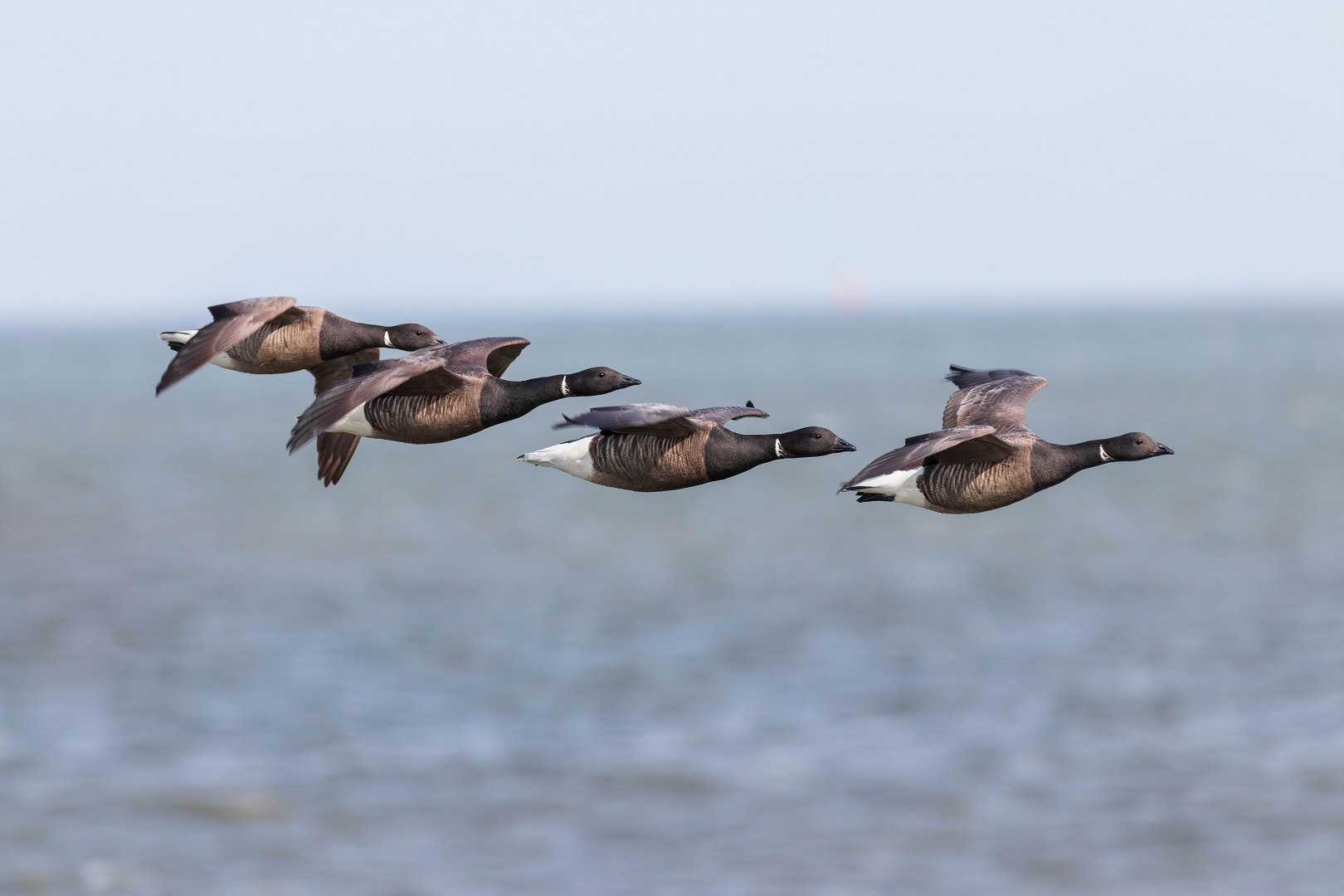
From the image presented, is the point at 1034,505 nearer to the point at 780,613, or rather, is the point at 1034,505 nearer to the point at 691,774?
the point at 780,613

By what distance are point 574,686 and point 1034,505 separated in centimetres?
7870

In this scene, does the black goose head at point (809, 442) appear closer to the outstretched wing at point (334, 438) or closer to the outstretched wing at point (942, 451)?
the outstretched wing at point (942, 451)

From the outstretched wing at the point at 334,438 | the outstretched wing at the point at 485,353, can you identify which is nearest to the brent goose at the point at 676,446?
the outstretched wing at the point at 485,353

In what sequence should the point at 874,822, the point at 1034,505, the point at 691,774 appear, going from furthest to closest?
the point at 1034,505 → the point at 691,774 → the point at 874,822

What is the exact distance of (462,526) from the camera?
137500mm

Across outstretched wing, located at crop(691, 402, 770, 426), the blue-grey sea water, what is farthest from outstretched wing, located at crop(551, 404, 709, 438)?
the blue-grey sea water

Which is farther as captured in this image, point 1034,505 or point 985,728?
point 1034,505

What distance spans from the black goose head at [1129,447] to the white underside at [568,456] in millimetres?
2943

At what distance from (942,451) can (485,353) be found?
9.82 feet

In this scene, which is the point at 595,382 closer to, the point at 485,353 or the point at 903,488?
the point at 485,353

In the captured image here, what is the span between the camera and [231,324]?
9.16m

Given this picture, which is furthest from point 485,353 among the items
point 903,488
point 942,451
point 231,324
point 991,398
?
point 991,398

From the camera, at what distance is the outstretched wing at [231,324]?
28.4 ft

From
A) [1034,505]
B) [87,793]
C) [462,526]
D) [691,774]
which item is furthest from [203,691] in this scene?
[1034,505]
